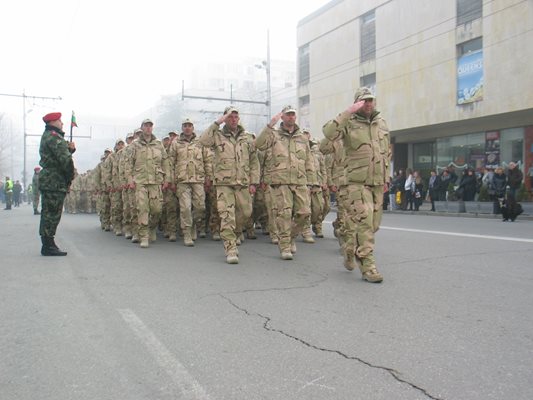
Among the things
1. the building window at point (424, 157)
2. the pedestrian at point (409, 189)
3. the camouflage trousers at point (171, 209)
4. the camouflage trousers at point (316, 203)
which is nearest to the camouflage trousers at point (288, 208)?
the camouflage trousers at point (316, 203)

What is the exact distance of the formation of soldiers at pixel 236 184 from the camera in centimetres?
632

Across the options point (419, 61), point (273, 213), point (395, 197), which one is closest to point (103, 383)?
point (273, 213)

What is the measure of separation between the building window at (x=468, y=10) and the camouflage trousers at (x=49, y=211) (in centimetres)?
1896

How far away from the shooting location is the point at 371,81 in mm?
28250

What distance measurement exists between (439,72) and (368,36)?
5.75 meters

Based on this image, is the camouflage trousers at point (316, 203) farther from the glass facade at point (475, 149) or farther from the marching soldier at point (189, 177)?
the glass facade at point (475, 149)

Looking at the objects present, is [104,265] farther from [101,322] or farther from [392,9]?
[392,9]

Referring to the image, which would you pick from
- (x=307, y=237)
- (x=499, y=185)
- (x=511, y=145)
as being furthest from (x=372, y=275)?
(x=511, y=145)

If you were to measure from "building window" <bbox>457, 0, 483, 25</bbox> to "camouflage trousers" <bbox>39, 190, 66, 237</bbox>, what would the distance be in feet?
62.2

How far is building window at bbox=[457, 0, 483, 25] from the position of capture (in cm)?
2141

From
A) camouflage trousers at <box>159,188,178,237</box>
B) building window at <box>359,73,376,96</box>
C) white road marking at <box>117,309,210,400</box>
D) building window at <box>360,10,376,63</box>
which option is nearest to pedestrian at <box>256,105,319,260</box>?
camouflage trousers at <box>159,188,178,237</box>

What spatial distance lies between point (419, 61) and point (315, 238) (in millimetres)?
16756

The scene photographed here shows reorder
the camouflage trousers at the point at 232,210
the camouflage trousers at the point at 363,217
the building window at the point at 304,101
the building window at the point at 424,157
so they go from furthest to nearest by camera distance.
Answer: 1. the building window at the point at 304,101
2. the building window at the point at 424,157
3. the camouflage trousers at the point at 232,210
4. the camouflage trousers at the point at 363,217

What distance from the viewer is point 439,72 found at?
23578 mm
